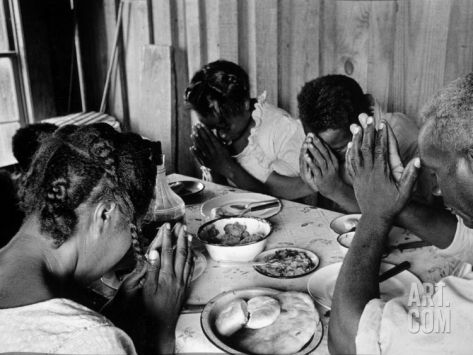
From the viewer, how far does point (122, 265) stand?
193 cm

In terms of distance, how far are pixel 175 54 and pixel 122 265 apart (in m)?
3.02

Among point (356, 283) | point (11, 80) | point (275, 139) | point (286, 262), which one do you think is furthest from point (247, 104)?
point (11, 80)

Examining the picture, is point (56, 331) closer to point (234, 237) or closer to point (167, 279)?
point (167, 279)

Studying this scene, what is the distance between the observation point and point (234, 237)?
2.06m

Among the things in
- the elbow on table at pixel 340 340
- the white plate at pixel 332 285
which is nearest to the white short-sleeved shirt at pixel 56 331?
the elbow on table at pixel 340 340

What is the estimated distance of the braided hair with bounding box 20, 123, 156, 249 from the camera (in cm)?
128

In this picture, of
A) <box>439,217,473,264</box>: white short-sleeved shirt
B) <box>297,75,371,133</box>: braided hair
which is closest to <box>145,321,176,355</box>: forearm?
<box>439,217,473,264</box>: white short-sleeved shirt

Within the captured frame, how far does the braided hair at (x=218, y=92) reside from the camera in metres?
3.13

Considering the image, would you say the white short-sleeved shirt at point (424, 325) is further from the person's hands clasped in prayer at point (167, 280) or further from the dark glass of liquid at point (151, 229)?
the dark glass of liquid at point (151, 229)

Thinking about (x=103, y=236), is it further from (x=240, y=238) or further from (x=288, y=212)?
(x=288, y=212)

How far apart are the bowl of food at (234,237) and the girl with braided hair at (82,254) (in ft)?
1.00

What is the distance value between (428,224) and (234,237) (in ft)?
2.61

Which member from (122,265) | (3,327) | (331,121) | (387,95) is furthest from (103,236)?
(387,95)

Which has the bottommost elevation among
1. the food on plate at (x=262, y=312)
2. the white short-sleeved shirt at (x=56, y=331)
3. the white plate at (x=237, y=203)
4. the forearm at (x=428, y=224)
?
the white plate at (x=237, y=203)
